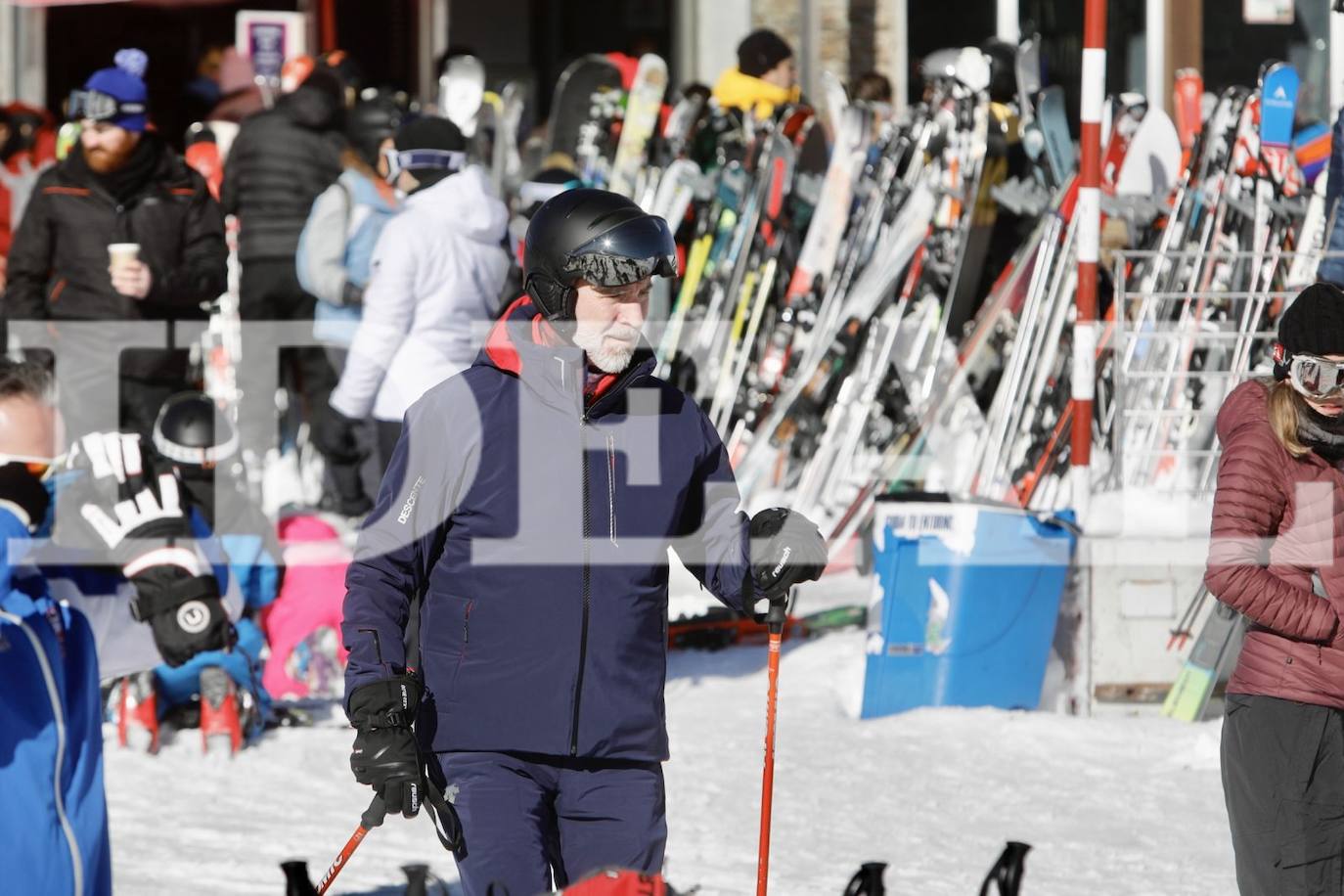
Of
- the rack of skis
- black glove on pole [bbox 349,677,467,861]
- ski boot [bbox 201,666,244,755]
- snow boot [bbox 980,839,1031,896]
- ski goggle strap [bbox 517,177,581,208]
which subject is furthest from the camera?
ski goggle strap [bbox 517,177,581,208]

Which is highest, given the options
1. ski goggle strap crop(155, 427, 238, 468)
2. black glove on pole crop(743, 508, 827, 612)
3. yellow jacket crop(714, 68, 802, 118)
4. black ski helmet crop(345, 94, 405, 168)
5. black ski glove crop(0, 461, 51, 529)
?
yellow jacket crop(714, 68, 802, 118)

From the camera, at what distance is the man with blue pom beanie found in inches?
306

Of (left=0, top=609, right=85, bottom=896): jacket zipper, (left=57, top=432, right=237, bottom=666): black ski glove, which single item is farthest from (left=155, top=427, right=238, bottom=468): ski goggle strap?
(left=0, top=609, right=85, bottom=896): jacket zipper

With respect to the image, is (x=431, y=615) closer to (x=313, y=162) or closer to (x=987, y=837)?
(x=987, y=837)

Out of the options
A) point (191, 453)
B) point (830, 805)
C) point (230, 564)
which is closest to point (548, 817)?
point (830, 805)

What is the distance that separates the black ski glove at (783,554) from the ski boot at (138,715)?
3.38 m

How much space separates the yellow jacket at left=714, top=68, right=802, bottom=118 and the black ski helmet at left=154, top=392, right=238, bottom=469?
166 inches

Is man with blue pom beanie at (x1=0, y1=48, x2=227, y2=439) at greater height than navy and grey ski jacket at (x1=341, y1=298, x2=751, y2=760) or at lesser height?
greater

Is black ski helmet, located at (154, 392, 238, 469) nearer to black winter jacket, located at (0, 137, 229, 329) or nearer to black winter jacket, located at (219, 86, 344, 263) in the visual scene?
black winter jacket, located at (0, 137, 229, 329)

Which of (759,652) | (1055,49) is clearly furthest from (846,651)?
(1055,49)

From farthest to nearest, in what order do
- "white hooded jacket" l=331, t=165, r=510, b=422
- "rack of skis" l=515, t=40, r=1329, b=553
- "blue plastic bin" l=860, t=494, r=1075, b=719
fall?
"rack of skis" l=515, t=40, r=1329, b=553 < "white hooded jacket" l=331, t=165, r=510, b=422 < "blue plastic bin" l=860, t=494, r=1075, b=719

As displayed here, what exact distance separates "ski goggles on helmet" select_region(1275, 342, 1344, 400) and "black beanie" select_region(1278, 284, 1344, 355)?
1 centimetres

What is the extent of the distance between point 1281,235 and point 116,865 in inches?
203

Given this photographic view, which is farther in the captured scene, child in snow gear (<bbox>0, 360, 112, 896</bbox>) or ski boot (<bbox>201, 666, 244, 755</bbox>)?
ski boot (<bbox>201, 666, 244, 755</bbox>)
